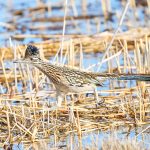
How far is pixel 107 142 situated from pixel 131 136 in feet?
1.89

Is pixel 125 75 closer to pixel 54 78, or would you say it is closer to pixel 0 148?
pixel 54 78

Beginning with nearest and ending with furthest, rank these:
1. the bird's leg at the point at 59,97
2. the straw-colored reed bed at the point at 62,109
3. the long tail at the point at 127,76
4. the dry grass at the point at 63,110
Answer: the dry grass at the point at 63,110 < the straw-colored reed bed at the point at 62,109 < the long tail at the point at 127,76 < the bird's leg at the point at 59,97

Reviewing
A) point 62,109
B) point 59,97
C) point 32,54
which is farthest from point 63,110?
point 32,54

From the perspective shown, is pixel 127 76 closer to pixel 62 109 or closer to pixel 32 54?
pixel 62 109

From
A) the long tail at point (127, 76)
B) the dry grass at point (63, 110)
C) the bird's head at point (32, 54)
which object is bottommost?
the dry grass at point (63, 110)

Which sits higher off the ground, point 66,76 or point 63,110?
point 66,76

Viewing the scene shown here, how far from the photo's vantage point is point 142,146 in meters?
7.69

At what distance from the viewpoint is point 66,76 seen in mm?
8906

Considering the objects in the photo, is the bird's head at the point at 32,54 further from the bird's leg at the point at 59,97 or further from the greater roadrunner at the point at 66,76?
the bird's leg at the point at 59,97

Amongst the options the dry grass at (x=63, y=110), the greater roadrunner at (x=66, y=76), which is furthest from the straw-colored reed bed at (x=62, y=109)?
the greater roadrunner at (x=66, y=76)

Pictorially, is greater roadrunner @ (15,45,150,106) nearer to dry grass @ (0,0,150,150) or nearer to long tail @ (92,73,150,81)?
long tail @ (92,73,150,81)

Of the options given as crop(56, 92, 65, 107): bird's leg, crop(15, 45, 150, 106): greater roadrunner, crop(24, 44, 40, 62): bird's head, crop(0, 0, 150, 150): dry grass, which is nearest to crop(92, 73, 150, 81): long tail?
crop(15, 45, 150, 106): greater roadrunner

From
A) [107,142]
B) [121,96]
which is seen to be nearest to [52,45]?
[121,96]

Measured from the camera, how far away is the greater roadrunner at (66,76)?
8.84 metres
